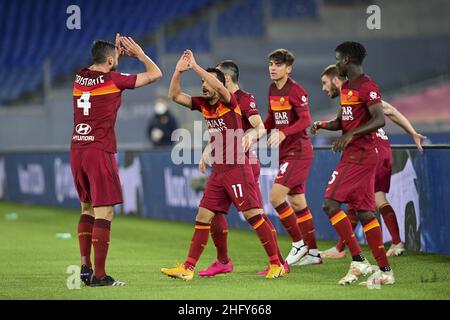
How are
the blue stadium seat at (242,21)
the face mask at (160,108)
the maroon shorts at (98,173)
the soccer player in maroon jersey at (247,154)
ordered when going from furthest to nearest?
the blue stadium seat at (242,21)
the face mask at (160,108)
the soccer player in maroon jersey at (247,154)
the maroon shorts at (98,173)

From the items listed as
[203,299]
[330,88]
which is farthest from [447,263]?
[203,299]

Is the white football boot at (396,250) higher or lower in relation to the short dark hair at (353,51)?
lower

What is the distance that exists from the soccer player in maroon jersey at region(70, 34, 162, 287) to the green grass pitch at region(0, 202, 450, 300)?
449 mm

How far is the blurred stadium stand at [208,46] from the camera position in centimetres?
2259

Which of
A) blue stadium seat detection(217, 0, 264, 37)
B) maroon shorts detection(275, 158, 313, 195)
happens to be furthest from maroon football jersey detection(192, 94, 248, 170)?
blue stadium seat detection(217, 0, 264, 37)

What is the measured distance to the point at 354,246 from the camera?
7793 mm

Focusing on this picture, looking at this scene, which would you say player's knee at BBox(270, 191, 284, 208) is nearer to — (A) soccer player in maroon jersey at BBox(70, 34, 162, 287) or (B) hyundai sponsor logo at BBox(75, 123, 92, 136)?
(A) soccer player in maroon jersey at BBox(70, 34, 162, 287)

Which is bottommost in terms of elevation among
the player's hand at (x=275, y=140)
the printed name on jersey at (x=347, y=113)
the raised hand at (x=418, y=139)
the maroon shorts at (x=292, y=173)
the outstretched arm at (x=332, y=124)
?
the maroon shorts at (x=292, y=173)

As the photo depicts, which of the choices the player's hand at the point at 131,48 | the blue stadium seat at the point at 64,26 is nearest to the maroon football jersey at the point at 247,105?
the player's hand at the point at 131,48

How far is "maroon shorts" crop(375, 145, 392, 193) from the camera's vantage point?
973 cm

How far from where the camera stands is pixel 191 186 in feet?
49.0

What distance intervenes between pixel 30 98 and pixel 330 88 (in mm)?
14622

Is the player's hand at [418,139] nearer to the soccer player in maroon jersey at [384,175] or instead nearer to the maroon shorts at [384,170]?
the soccer player in maroon jersey at [384,175]
